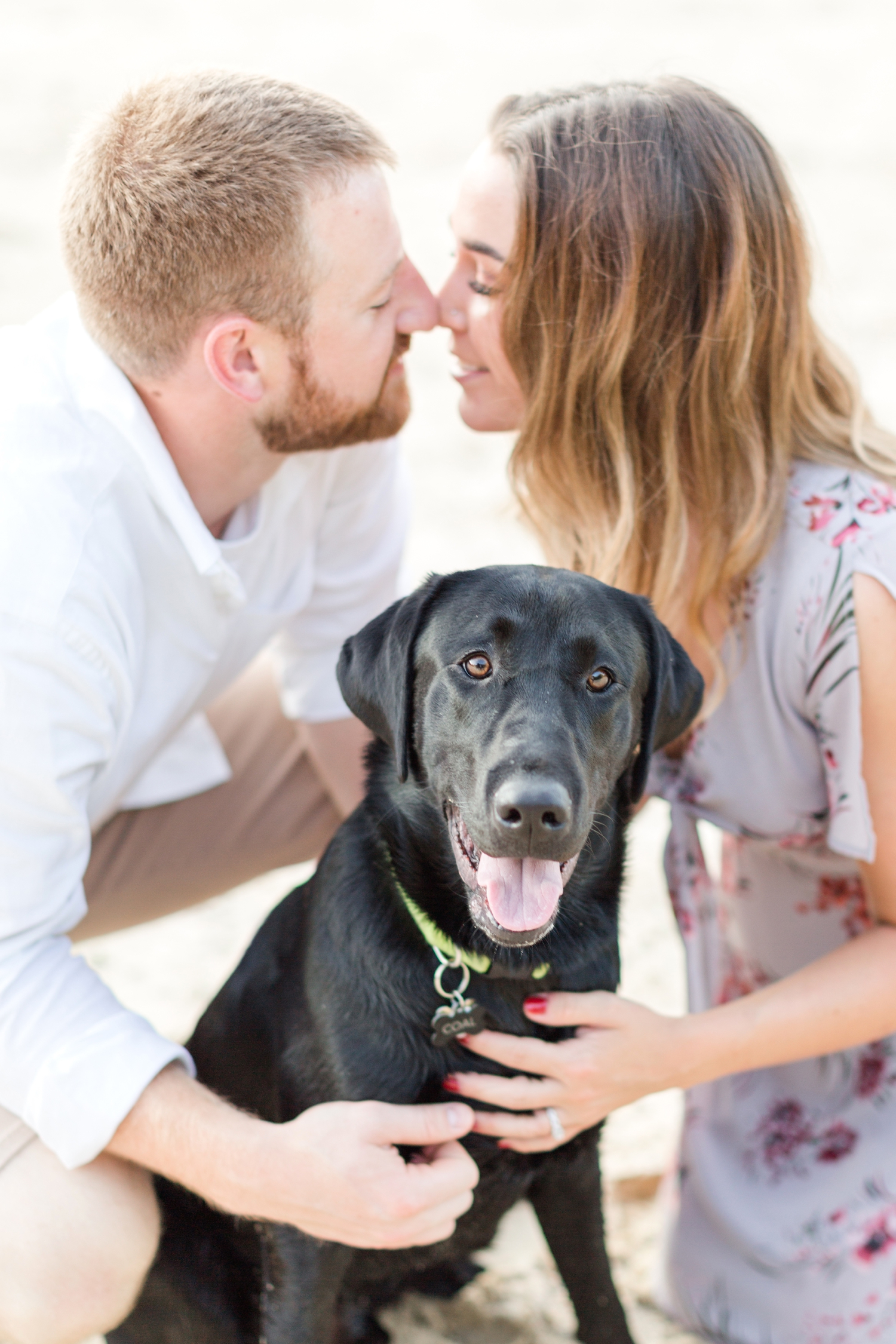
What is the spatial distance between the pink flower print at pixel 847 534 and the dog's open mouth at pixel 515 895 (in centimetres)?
84

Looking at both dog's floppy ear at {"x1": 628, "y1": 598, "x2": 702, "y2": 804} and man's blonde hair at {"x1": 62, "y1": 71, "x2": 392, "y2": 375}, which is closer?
dog's floppy ear at {"x1": 628, "y1": 598, "x2": 702, "y2": 804}

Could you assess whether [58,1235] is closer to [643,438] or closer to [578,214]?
[643,438]

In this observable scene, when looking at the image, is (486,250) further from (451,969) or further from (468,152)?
(468,152)

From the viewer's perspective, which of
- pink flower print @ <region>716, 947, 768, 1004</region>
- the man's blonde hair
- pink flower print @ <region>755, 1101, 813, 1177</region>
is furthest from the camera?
pink flower print @ <region>716, 947, 768, 1004</region>

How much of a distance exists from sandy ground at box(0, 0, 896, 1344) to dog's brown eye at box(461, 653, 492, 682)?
0.97 metres

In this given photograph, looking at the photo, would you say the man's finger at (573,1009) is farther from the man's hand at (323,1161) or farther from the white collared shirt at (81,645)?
the white collared shirt at (81,645)

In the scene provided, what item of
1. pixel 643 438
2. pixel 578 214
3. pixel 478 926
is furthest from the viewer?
pixel 643 438

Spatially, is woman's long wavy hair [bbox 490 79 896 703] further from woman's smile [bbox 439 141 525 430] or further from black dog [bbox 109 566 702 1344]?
black dog [bbox 109 566 702 1344]

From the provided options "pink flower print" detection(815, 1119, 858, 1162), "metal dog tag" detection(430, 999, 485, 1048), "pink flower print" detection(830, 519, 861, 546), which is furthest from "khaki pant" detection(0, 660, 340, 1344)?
"pink flower print" detection(830, 519, 861, 546)

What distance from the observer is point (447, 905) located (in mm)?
2133

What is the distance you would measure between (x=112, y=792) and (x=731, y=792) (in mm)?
1345

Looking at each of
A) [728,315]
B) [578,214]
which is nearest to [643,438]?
[728,315]

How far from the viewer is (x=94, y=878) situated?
120 inches

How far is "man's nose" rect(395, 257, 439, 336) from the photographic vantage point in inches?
103
